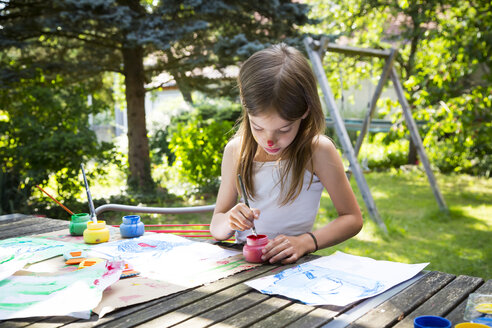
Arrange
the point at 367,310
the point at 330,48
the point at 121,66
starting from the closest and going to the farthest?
1. the point at 367,310
2. the point at 330,48
3. the point at 121,66

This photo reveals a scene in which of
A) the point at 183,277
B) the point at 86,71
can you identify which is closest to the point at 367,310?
the point at 183,277

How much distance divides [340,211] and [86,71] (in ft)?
15.2

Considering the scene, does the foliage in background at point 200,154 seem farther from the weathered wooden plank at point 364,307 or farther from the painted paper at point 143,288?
the weathered wooden plank at point 364,307

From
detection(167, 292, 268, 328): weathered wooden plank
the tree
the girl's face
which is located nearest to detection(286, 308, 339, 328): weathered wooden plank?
detection(167, 292, 268, 328): weathered wooden plank

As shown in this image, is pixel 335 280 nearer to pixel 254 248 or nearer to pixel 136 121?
pixel 254 248

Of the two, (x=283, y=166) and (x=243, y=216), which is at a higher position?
(x=283, y=166)

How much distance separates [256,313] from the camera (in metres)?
1.02

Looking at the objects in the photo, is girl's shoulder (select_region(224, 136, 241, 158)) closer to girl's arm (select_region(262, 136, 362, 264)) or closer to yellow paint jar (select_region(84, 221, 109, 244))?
girl's arm (select_region(262, 136, 362, 264))

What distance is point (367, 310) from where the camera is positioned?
1028 mm

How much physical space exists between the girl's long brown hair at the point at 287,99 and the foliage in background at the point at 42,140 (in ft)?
11.9

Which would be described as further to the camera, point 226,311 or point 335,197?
point 335,197

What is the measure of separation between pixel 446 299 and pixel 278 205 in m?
0.86

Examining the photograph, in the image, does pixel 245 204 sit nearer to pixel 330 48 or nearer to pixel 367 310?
pixel 367 310

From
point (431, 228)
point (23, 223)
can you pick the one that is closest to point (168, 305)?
point (23, 223)
